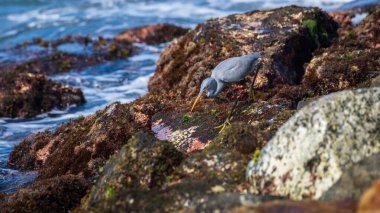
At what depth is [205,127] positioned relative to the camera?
7762 mm

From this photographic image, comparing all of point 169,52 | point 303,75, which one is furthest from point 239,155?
point 169,52

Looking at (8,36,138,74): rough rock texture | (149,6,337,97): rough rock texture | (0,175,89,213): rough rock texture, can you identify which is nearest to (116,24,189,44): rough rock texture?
(8,36,138,74): rough rock texture

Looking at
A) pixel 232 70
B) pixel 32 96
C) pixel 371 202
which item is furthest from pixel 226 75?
pixel 32 96

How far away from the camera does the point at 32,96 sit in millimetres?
14602

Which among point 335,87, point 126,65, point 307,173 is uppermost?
point 307,173

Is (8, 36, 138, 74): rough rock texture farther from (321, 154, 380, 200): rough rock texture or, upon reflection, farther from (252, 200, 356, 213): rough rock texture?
(252, 200, 356, 213): rough rock texture

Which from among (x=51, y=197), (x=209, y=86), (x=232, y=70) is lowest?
(x=51, y=197)

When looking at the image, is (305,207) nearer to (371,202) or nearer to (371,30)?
(371,202)

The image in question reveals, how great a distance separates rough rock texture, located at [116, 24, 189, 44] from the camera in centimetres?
2239

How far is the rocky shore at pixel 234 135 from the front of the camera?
4547 millimetres

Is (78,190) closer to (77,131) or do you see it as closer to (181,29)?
(77,131)

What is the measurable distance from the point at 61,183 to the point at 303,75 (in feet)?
19.4

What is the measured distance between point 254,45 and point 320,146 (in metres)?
6.23

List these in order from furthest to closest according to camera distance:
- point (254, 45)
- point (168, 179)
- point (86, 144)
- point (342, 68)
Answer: point (254, 45)
point (342, 68)
point (86, 144)
point (168, 179)
